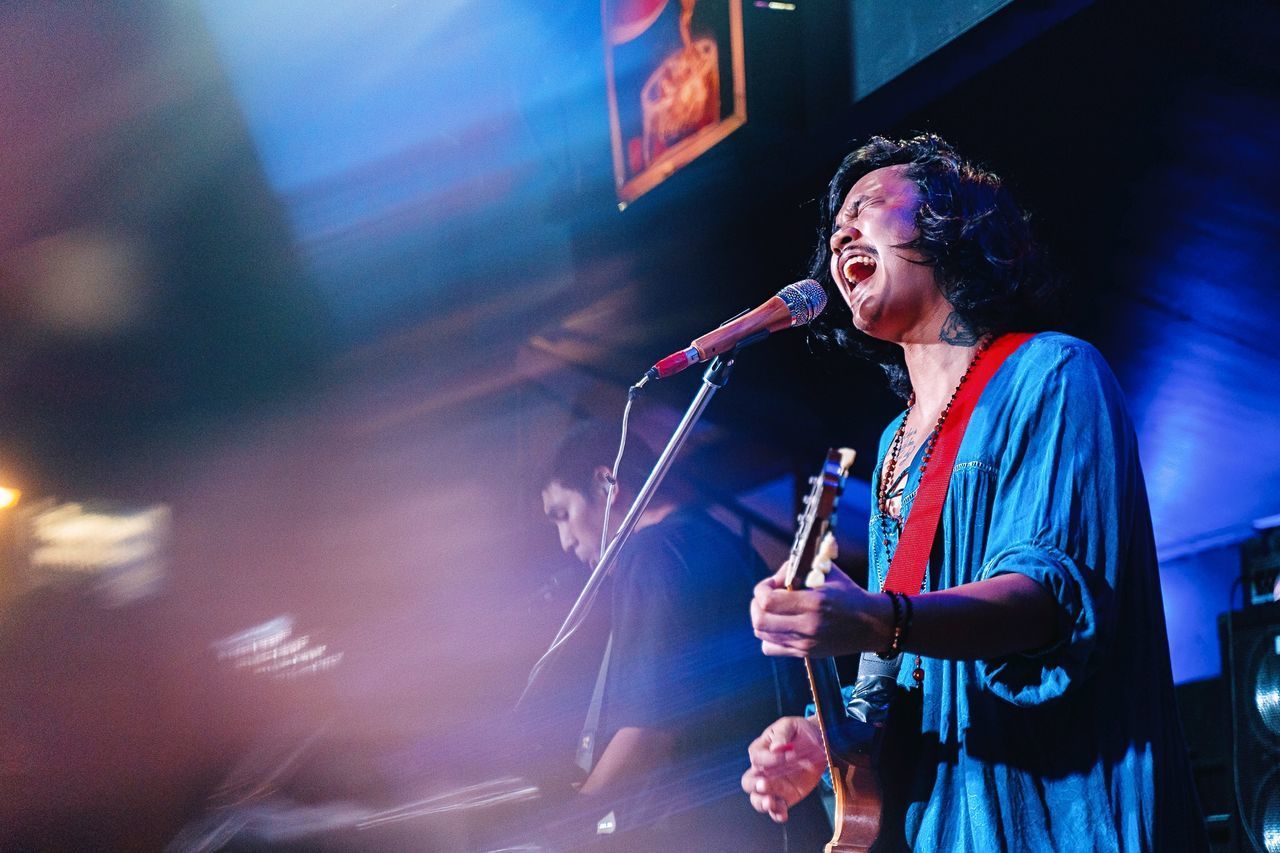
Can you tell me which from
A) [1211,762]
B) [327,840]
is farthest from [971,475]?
[1211,762]

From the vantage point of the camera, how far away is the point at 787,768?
5.36 ft

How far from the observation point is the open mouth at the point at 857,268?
1883 millimetres

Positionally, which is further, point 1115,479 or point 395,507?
point 395,507

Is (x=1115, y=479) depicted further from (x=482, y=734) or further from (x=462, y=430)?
(x=462, y=430)

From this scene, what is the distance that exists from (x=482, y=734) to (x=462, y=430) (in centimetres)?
238

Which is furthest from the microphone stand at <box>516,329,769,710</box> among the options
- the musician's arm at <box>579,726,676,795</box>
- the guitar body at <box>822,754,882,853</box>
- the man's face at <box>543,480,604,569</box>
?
the man's face at <box>543,480,604,569</box>

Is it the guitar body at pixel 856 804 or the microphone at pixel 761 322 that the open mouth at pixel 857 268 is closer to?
the microphone at pixel 761 322

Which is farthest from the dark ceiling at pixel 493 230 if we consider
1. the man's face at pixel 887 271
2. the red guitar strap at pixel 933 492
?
the red guitar strap at pixel 933 492

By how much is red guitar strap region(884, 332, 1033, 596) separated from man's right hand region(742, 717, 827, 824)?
0.30m

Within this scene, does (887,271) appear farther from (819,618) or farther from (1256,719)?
(1256,719)

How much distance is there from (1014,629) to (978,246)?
2.98ft

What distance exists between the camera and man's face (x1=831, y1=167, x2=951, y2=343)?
1.83 meters

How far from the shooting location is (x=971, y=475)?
1.49m

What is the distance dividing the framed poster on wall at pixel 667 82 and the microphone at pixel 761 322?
68.6 inches
